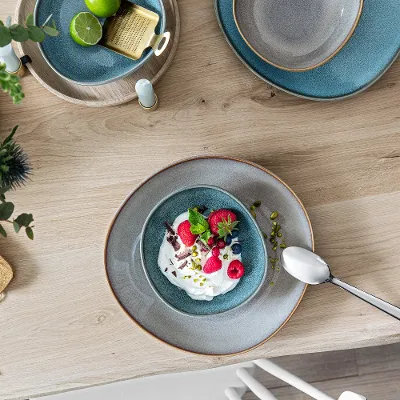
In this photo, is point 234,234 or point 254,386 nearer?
point 234,234

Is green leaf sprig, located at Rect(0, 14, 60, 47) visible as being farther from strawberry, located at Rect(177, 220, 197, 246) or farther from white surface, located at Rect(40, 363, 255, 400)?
white surface, located at Rect(40, 363, 255, 400)

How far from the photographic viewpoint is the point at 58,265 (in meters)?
1.04

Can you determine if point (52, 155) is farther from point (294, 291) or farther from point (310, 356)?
point (310, 356)

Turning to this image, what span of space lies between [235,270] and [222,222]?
0.08m

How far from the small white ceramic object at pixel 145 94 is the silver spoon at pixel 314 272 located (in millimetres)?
335

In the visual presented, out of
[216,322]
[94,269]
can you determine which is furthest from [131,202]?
[216,322]

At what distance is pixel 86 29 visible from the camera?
38.4 inches

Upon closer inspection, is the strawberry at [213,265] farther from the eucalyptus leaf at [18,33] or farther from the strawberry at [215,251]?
the eucalyptus leaf at [18,33]

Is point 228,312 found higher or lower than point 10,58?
lower

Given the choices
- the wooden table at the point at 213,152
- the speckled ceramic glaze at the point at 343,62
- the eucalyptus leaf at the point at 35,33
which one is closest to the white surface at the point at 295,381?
the wooden table at the point at 213,152

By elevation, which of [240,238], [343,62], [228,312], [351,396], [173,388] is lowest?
[173,388]

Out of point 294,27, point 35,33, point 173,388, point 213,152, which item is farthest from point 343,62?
point 173,388

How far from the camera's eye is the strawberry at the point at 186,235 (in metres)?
0.97

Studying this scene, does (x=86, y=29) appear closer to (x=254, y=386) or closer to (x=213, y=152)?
(x=213, y=152)
